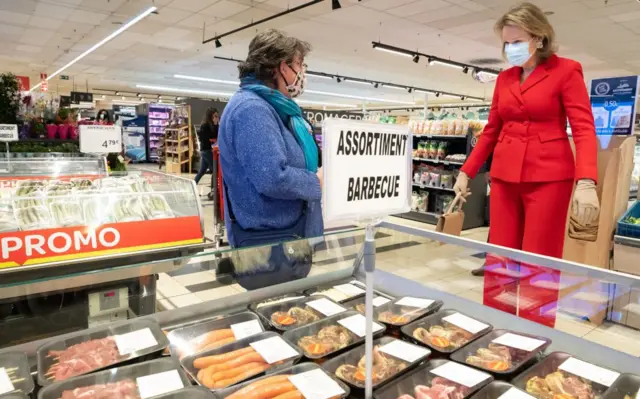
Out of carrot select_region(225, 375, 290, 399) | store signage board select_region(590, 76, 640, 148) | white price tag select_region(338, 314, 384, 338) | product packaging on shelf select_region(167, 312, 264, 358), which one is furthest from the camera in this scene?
store signage board select_region(590, 76, 640, 148)

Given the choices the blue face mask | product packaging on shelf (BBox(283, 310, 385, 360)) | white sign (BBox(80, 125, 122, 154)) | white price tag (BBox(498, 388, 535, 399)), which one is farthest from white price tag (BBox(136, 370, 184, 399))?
white sign (BBox(80, 125, 122, 154))

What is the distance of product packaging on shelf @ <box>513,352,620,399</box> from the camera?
46.9 inches

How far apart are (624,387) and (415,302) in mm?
672

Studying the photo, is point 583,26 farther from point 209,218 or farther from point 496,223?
point 496,223

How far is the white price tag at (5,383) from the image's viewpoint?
107 centimetres

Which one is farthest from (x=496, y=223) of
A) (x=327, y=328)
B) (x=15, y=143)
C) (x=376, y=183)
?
(x=15, y=143)

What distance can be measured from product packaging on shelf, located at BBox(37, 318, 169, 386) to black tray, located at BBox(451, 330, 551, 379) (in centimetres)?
88

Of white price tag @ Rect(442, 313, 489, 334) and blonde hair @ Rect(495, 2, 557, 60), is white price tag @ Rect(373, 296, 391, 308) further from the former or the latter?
blonde hair @ Rect(495, 2, 557, 60)

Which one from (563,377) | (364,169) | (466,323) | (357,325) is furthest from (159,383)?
(563,377)

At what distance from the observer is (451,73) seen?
1614 cm

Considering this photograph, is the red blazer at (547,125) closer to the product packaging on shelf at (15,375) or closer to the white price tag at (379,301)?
the white price tag at (379,301)

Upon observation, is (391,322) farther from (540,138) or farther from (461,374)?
(540,138)

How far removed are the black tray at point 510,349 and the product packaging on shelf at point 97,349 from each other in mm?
880

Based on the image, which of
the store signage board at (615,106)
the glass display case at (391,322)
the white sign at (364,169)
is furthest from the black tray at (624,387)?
the store signage board at (615,106)
